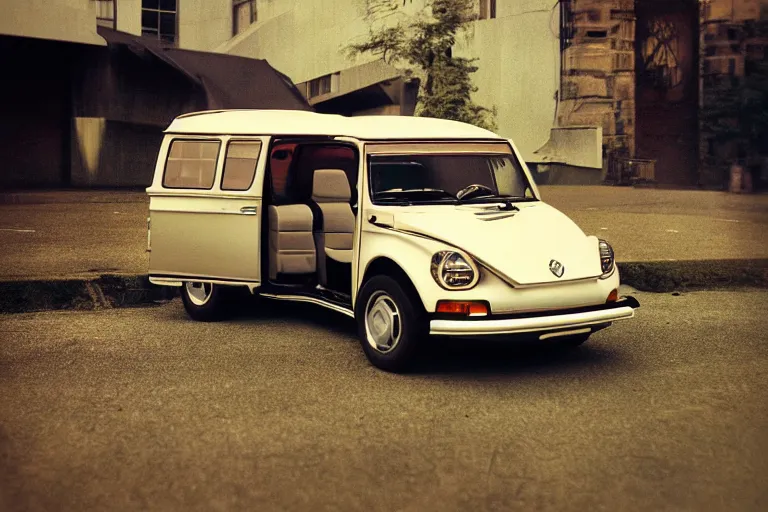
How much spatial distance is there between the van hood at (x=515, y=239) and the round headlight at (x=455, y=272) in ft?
0.27

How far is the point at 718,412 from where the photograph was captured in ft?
19.9

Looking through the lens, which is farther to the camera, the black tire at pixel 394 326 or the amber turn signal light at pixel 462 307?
the black tire at pixel 394 326

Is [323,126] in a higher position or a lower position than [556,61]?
lower

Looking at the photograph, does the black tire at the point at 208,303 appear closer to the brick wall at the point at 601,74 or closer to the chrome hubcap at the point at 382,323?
the chrome hubcap at the point at 382,323

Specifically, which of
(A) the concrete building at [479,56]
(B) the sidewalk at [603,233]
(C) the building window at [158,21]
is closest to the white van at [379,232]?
(B) the sidewalk at [603,233]

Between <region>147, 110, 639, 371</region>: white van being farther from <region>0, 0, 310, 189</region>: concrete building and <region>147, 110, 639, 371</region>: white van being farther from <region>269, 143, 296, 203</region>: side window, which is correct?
<region>0, 0, 310, 189</region>: concrete building

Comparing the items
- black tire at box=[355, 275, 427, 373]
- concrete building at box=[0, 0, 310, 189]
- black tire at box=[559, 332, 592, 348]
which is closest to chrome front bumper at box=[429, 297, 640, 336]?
black tire at box=[355, 275, 427, 373]

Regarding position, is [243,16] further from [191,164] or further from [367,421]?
[367,421]

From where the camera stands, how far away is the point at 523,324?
21.9ft

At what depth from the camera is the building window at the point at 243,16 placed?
26422mm

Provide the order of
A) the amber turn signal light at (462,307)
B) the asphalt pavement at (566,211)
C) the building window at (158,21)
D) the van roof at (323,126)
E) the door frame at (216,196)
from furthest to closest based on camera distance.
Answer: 1. the building window at (158,21)
2. the asphalt pavement at (566,211)
3. the door frame at (216,196)
4. the van roof at (323,126)
5. the amber turn signal light at (462,307)

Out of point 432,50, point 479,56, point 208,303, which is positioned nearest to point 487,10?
point 479,56

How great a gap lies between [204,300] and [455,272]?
3093mm

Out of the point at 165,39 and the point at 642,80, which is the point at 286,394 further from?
the point at 642,80
